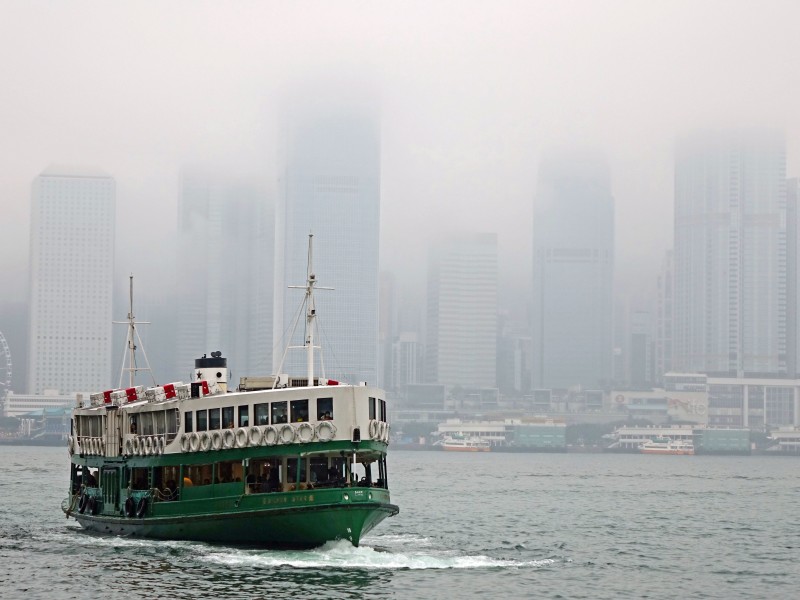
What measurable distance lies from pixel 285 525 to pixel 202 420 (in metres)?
5.92

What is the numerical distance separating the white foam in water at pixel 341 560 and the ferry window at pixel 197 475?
130 inches

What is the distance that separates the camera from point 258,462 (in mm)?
49031

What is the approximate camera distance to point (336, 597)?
41.3 meters

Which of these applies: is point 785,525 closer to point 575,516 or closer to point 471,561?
point 575,516

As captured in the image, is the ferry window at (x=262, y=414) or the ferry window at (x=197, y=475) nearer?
the ferry window at (x=262, y=414)

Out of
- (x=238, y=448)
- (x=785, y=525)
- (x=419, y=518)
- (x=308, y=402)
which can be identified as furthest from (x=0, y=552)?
(x=785, y=525)

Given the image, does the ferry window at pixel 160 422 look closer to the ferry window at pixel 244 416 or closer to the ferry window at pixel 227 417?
the ferry window at pixel 227 417

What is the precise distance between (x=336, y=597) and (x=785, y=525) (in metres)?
41.2

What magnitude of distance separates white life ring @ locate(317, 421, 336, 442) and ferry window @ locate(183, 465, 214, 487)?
16.7 feet

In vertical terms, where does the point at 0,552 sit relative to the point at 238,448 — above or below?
below

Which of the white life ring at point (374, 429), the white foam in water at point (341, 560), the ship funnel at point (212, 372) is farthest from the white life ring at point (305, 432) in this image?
→ the ship funnel at point (212, 372)

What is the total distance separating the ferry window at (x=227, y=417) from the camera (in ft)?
163

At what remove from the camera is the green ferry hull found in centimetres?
4700

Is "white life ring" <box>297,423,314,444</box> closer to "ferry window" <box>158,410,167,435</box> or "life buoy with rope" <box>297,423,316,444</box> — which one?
"life buoy with rope" <box>297,423,316,444</box>
